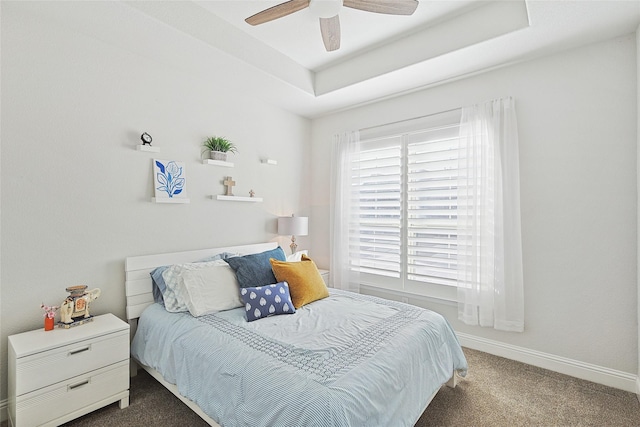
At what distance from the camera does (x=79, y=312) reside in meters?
2.11

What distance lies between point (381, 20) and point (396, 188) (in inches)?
62.5

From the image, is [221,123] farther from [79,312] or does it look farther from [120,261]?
[79,312]

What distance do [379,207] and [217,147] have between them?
1824 mm

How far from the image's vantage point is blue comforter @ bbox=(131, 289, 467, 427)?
1.36 metres

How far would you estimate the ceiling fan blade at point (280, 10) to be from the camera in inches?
71.7

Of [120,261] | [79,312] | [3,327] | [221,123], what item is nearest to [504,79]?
[221,123]

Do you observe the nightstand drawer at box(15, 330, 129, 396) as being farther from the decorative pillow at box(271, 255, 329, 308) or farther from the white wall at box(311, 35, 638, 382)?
the white wall at box(311, 35, 638, 382)

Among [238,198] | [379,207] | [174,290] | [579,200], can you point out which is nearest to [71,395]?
[174,290]

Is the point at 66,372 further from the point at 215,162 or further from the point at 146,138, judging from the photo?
the point at 215,162

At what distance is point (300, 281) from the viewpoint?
100 inches

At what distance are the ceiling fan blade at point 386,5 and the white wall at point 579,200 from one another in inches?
54.2

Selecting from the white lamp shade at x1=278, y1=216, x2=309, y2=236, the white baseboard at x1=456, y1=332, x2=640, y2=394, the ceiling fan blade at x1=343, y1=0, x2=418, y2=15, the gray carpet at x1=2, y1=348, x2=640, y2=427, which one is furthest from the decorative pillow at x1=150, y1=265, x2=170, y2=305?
the white baseboard at x1=456, y1=332, x2=640, y2=394

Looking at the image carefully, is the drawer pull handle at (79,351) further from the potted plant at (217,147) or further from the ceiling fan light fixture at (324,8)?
the ceiling fan light fixture at (324,8)

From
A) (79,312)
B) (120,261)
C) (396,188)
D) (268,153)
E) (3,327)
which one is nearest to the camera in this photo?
(3,327)
